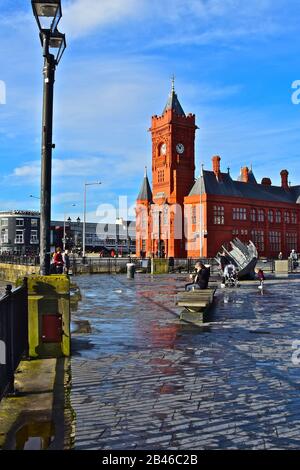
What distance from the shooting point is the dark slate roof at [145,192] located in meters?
88.2

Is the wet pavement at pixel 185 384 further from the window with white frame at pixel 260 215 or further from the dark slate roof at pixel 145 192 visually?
the dark slate roof at pixel 145 192

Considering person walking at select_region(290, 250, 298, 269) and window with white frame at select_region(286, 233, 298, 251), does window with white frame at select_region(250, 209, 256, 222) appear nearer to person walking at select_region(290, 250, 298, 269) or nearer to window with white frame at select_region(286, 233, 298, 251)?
window with white frame at select_region(286, 233, 298, 251)

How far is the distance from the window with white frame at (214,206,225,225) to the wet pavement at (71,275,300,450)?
60.5 m

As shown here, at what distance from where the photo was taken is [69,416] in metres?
5.35

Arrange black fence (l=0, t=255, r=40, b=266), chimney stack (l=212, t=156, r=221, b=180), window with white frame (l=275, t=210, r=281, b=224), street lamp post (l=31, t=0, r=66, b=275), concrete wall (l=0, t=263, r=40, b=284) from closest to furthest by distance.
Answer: street lamp post (l=31, t=0, r=66, b=275)
concrete wall (l=0, t=263, r=40, b=284)
black fence (l=0, t=255, r=40, b=266)
chimney stack (l=212, t=156, r=221, b=180)
window with white frame (l=275, t=210, r=281, b=224)

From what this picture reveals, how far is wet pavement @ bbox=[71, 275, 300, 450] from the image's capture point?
483 centimetres

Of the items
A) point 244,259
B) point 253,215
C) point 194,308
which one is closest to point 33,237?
point 253,215

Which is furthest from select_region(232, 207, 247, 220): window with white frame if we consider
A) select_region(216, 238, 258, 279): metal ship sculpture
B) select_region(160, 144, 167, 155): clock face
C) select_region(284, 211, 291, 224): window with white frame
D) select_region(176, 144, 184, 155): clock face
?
select_region(216, 238, 258, 279): metal ship sculpture

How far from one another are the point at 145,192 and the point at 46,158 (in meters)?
80.9

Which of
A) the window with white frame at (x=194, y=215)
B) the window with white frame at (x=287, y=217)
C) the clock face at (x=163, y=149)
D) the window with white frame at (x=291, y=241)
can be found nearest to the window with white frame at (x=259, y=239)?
the window with white frame at (x=291, y=241)

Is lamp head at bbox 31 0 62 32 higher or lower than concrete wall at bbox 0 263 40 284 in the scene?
higher

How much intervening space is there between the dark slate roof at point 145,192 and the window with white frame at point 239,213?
18327 millimetres

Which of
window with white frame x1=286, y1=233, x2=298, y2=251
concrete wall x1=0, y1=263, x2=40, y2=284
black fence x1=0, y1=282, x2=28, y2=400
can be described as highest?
window with white frame x1=286, y1=233, x2=298, y2=251
